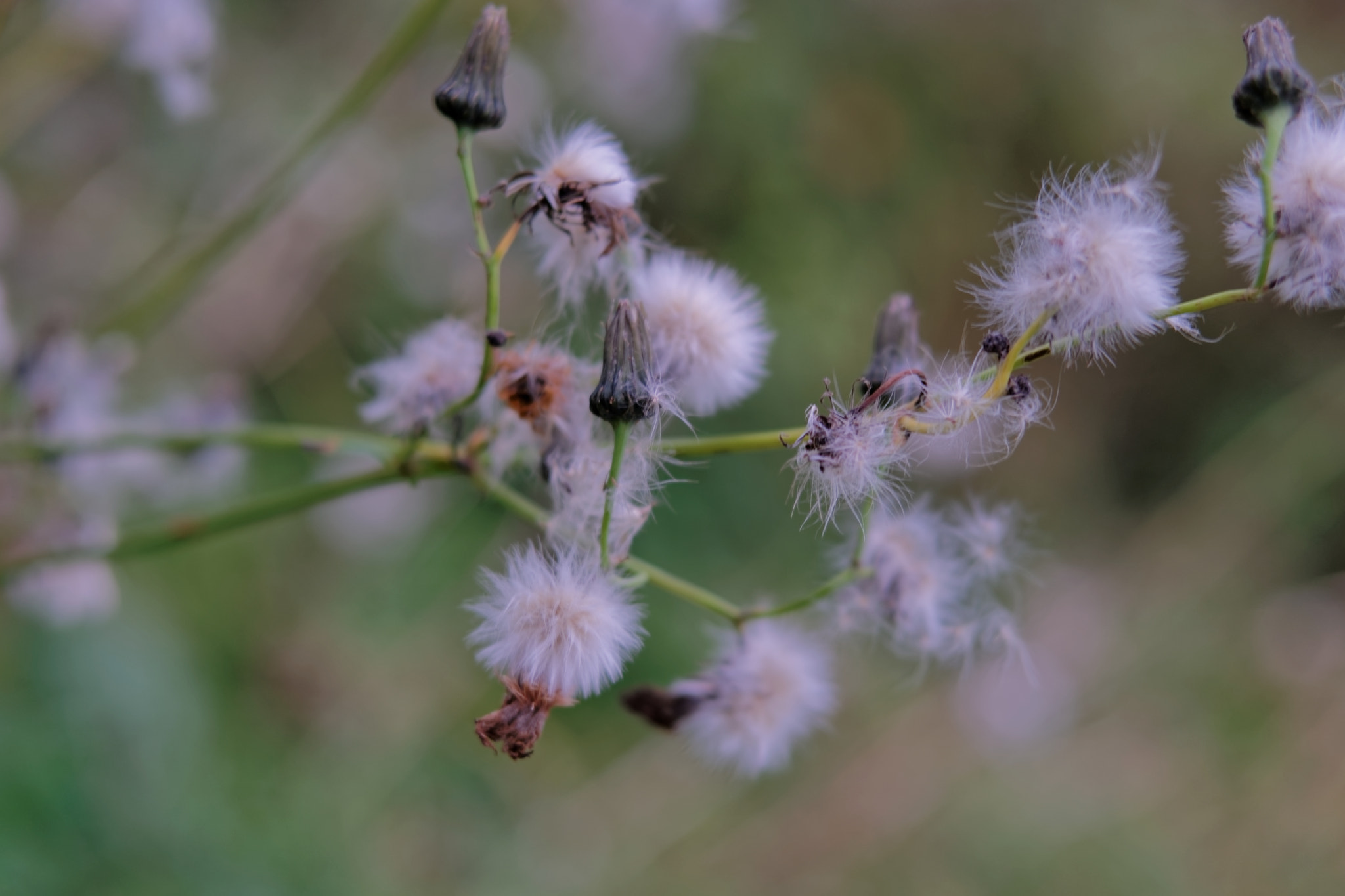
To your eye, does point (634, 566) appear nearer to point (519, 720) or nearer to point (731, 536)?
point (519, 720)

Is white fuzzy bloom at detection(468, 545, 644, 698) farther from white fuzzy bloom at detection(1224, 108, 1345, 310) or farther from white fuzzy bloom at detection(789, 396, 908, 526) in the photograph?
white fuzzy bloom at detection(1224, 108, 1345, 310)

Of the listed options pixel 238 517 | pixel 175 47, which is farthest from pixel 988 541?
pixel 175 47

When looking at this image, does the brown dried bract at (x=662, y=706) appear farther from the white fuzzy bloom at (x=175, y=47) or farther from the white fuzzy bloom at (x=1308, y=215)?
the white fuzzy bloom at (x=175, y=47)

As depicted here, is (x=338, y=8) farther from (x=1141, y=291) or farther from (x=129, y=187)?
(x=1141, y=291)

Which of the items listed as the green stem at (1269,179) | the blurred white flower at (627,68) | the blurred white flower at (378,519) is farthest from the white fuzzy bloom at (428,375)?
the blurred white flower at (627,68)

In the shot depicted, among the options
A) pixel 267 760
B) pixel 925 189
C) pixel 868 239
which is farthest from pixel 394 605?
pixel 925 189
